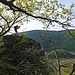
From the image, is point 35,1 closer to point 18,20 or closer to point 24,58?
point 18,20

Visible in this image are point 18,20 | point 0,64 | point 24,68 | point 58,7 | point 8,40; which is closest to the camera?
point 0,64

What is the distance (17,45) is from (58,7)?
2296 cm

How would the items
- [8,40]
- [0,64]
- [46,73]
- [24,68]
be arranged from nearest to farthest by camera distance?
[0,64], [24,68], [46,73], [8,40]

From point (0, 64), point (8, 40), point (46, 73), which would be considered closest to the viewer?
point (0, 64)

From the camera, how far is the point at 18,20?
127 ft

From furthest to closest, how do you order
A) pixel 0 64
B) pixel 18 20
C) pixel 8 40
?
pixel 18 20
pixel 8 40
pixel 0 64

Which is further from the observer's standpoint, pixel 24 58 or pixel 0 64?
pixel 24 58

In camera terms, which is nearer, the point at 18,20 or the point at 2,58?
the point at 2,58

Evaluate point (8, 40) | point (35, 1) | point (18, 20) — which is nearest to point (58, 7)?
point (35, 1)

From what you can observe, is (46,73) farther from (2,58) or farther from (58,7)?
(58,7)

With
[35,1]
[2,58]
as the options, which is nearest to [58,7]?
[35,1]

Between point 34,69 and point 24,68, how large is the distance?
463 millimetres

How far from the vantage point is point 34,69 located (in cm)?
990

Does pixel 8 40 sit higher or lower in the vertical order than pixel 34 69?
higher
